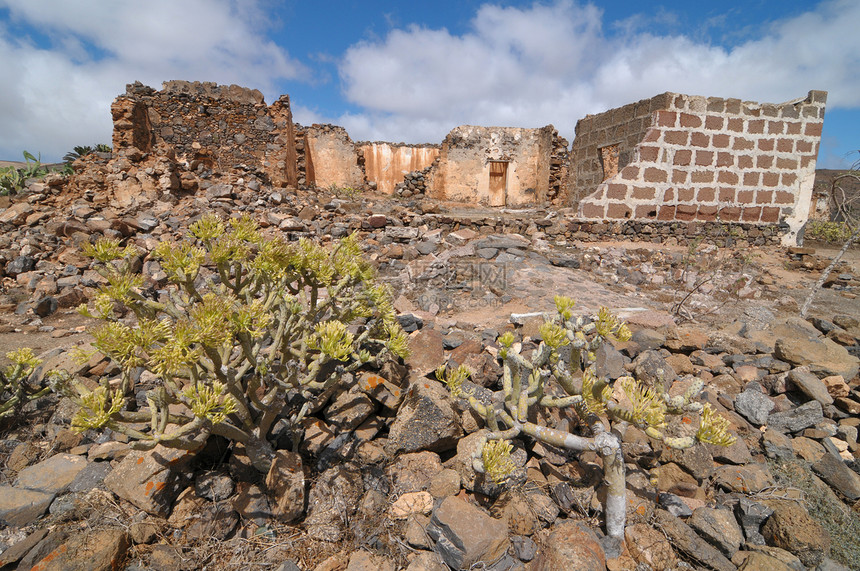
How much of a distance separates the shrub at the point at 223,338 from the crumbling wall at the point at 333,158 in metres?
13.1

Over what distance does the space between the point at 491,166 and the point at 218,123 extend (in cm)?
971

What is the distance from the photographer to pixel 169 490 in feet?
7.55

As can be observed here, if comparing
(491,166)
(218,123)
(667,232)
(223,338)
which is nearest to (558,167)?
(491,166)

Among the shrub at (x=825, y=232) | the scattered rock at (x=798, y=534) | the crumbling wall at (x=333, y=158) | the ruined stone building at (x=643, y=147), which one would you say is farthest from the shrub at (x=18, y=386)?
the crumbling wall at (x=333, y=158)

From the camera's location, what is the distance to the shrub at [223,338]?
→ 5.93 ft

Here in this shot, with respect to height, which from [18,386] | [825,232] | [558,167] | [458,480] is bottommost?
[458,480]

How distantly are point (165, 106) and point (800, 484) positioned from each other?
502 inches

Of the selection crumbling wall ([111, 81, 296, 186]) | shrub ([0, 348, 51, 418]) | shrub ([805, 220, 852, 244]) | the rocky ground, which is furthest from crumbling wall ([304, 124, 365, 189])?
shrub ([805, 220, 852, 244])

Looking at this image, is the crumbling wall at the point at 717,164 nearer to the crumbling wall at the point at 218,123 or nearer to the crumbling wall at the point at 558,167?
the crumbling wall at the point at 558,167

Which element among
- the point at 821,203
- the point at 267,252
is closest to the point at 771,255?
the point at 267,252

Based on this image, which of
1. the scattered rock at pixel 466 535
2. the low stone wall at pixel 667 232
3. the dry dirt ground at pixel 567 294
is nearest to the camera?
the scattered rock at pixel 466 535

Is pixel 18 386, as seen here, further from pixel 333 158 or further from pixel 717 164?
pixel 333 158

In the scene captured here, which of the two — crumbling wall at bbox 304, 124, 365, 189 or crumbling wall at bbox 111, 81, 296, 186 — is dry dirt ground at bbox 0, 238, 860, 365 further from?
crumbling wall at bbox 304, 124, 365, 189

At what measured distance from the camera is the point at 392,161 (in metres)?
16.1
